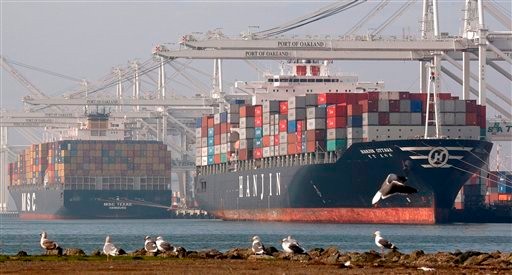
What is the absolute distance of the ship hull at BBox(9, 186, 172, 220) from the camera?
4990 inches

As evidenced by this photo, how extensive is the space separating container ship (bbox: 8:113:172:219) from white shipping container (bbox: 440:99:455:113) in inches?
2136

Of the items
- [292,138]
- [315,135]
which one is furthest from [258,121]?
[315,135]

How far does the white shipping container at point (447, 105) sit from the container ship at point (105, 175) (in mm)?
54262

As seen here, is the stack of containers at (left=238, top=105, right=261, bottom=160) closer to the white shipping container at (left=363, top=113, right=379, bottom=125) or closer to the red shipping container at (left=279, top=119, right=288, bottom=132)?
the red shipping container at (left=279, top=119, right=288, bottom=132)

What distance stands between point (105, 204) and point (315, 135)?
50.5 meters

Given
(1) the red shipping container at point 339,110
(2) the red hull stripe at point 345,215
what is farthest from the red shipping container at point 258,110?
(1) the red shipping container at point 339,110

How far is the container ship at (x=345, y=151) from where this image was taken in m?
74.7

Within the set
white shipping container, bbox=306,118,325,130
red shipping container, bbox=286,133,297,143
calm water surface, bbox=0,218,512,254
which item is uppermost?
white shipping container, bbox=306,118,325,130

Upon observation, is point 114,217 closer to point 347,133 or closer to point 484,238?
point 347,133

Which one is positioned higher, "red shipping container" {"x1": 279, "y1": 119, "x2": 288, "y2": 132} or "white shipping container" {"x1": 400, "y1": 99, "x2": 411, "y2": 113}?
"white shipping container" {"x1": 400, "y1": 99, "x2": 411, "y2": 113}

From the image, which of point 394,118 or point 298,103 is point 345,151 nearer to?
point 394,118

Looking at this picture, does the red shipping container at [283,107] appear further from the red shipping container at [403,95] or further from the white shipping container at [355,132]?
the red shipping container at [403,95]

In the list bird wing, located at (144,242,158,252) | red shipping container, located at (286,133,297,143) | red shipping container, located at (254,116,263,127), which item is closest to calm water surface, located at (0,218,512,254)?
red shipping container, located at (286,133,297,143)

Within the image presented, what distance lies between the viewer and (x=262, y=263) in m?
34.8
